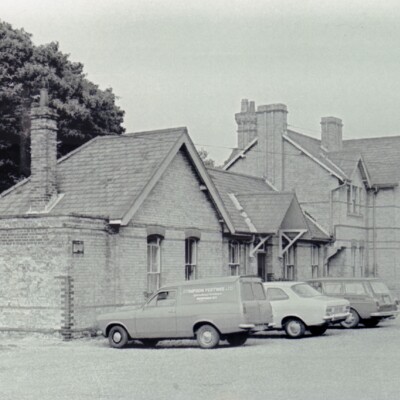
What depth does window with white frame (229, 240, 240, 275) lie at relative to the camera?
3127cm

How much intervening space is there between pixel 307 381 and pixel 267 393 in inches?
57.7

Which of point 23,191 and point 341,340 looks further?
point 23,191

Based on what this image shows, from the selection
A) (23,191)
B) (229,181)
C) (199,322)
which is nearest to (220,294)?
(199,322)

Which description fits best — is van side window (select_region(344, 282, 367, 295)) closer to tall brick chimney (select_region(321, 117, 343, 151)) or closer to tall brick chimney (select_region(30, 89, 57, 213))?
tall brick chimney (select_region(30, 89, 57, 213))

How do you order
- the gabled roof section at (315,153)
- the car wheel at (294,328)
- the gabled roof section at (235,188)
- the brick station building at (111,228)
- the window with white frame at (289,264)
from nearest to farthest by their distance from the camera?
the brick station building at (111,228) < the car wheel at (294,328) < the gabled roof section at (235,188) < the window with white frame at (289,264) < the gabled roof section at (315,153)

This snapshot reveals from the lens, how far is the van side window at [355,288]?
2675 centimetres

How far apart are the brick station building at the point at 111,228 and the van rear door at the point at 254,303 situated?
4.96m

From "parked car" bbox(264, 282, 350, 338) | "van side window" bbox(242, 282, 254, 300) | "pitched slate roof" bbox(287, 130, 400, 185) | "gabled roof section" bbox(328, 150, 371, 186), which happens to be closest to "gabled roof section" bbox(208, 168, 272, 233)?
"pitched slate roof" bbox(287, 130, 400, 185)

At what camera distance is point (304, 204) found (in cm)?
4281

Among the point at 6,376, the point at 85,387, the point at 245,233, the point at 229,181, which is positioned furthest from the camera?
the point at 229,181

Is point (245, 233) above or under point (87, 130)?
under

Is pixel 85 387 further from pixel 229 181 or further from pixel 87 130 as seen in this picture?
pixel 87 130

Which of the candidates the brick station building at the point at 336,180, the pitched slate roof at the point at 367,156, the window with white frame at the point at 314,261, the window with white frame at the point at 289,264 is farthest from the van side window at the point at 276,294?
the pitched slate roof at the point at 367,156

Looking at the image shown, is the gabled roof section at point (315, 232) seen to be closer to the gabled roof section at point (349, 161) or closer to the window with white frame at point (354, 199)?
the window with white frame at point (354, 199)
